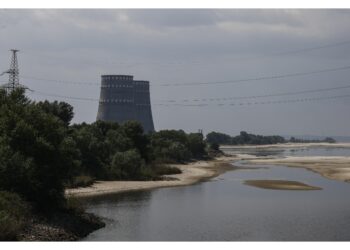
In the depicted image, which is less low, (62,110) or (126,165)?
(62,110)

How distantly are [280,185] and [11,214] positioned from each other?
4877 cm

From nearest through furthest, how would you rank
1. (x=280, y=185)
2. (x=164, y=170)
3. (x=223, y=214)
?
(x=223, y=214)
(x=280, y=185)
(x=164, y=170)

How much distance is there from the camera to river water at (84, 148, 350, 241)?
122ft

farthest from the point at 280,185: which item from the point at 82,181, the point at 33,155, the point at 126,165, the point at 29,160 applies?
the point at 29,160

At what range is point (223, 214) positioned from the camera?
4728 cm

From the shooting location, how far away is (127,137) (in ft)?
308

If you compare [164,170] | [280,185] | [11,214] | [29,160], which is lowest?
[280,185]

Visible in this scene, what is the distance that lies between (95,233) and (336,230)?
16.0m

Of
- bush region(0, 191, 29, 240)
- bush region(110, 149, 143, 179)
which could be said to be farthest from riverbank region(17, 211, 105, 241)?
bush region(110, 149, 143, 179)

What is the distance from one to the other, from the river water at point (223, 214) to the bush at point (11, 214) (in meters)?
4.51

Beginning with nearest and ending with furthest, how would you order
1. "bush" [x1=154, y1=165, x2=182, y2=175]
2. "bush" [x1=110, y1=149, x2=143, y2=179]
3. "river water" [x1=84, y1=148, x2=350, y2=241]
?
"river water" [x1=84, y1=148, x2=350, y2=241] → "bush" [x1=110, y1=149, x2=143, y2=179] → "bush" [x1=154, y1=165, x2=182, y2=175]

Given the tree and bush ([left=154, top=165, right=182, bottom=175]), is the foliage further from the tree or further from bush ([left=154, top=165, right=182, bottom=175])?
bush ([left=154, top=165, right=182, bottom=175])

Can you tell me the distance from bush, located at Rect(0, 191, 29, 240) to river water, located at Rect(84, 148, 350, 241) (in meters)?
4.51

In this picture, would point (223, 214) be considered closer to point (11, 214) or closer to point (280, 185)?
point (11, 214)
